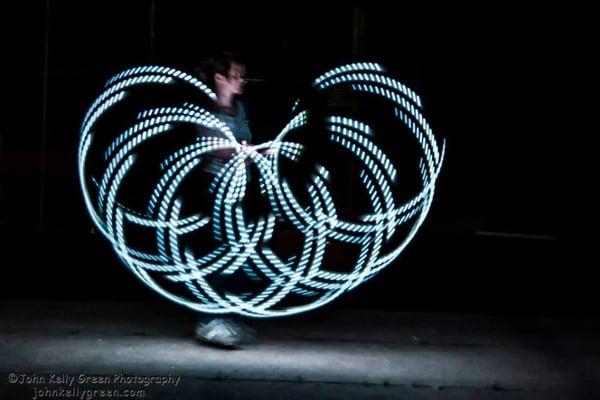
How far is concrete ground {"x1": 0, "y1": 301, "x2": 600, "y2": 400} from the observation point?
18.8 ft

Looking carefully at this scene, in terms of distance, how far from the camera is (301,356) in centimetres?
650

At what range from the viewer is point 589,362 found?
661cm

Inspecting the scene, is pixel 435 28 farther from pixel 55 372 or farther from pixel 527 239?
pixel 55 372

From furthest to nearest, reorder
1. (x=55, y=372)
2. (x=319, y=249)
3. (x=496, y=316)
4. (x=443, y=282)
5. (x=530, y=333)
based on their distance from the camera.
Result: (x=443, y=282) < (x=496, y=316) < (x=530, y=333) < (x=319, y=249) < (x=55, y=372)

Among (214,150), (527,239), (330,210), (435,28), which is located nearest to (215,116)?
(214,150)

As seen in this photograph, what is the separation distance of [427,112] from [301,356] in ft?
9.88

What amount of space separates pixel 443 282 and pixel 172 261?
2913mm

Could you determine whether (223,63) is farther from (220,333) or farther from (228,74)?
(220,333)

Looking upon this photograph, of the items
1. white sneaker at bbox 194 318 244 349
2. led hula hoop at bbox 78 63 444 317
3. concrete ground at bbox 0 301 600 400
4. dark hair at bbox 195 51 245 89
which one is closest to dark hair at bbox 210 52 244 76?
dark hair at bbox 195 51 245 89

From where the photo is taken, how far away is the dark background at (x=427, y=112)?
336 inches

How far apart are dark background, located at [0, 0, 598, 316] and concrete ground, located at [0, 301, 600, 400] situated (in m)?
0.68

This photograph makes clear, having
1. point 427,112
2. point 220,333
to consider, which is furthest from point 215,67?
point 427,112

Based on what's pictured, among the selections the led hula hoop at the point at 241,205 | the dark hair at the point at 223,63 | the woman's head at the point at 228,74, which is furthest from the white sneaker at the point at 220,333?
the dark hair at the point at 223,63

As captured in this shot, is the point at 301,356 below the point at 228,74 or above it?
below
